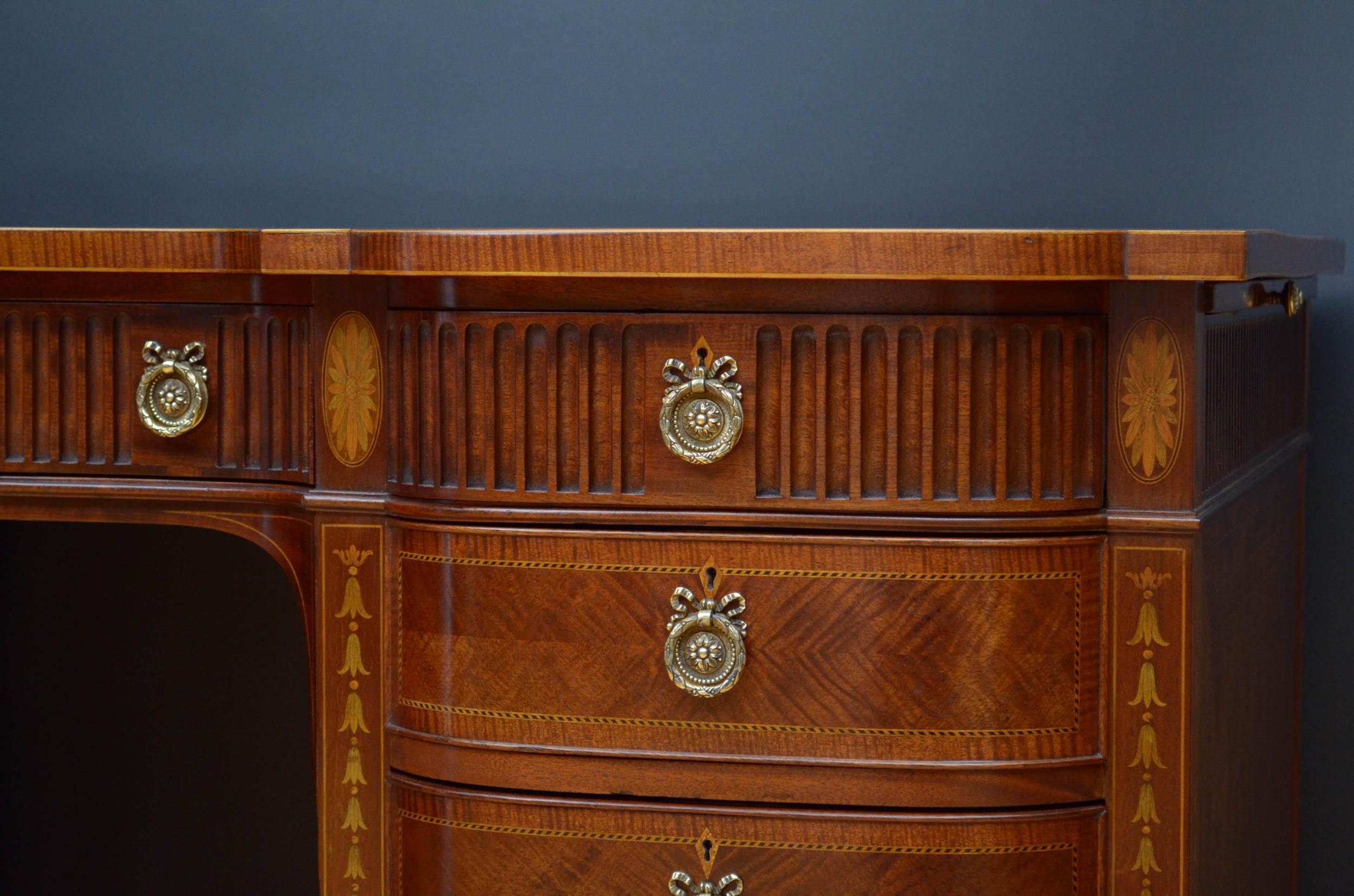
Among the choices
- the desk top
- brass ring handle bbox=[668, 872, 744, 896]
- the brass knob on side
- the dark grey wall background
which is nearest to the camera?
the desk top

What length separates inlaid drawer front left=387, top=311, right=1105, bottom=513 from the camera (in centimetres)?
93

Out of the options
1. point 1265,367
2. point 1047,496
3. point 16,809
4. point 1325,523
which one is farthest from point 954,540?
point 16,809

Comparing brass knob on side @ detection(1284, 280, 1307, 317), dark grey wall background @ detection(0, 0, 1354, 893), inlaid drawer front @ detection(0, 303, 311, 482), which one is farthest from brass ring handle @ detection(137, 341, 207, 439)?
brass knob on side @ detection(1284, 280, 1307, 317)

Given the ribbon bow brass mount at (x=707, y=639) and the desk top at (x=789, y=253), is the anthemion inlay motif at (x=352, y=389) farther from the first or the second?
the ribbon bow brass mount at (x=707, y=639)

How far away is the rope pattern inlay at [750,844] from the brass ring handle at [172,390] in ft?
1.11

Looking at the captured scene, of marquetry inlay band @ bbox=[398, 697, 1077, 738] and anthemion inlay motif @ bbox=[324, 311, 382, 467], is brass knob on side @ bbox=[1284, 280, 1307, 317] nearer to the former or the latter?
marquetry inlay band @ bbox=[398, 697, 1077, 738]

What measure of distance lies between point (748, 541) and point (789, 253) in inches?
8.0

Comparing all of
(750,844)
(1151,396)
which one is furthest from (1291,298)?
(750,844)

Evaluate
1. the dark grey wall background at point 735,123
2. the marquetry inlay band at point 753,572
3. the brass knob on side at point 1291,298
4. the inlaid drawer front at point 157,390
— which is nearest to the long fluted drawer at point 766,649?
the marquetry inlay band at point 753,572

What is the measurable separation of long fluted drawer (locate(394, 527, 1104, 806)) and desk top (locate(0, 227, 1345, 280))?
0.61 feet

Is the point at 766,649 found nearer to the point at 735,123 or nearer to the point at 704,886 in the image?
the point at 704,886

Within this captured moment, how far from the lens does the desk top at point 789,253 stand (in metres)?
0.87

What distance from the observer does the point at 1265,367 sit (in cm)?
125

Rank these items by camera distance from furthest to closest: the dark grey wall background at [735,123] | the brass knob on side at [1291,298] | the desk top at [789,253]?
the dark grey wall background at [735,123] < the brass knob on side at [1291,298] < the desk top at [789,253]
